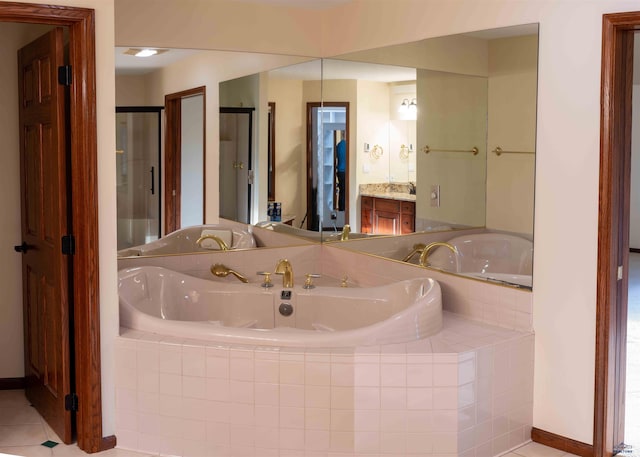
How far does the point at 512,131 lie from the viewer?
3.65 meters

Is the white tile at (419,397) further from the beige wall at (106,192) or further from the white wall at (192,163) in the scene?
the white wall at (192,163)

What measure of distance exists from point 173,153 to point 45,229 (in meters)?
0.98

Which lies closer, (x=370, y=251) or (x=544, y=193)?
(x=544, y=193)

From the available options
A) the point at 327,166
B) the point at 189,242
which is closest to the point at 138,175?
the point at 189,242

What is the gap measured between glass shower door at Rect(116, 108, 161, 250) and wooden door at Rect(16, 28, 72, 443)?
46 cm

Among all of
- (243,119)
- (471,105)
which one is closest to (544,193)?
(471,105)

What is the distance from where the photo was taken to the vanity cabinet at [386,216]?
4355mm

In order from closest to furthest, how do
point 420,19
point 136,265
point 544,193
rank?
point 544,193
point 420,19
point 136,265

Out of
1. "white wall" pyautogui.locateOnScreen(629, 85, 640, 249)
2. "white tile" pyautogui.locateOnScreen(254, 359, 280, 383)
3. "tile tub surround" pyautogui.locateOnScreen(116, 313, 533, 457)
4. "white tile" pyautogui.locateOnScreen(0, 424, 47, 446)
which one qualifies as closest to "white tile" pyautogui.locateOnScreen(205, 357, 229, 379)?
"tile tub surround" pyautogui.locateOnScreen(116, 313, 533, 457)

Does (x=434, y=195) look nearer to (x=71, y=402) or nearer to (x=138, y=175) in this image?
(x=138, y=175)

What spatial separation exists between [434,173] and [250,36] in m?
1.37

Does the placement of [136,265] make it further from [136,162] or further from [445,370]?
[445,370]

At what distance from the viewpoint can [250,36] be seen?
15.0 feet

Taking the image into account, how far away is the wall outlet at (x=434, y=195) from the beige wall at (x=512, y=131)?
1.37 feet
